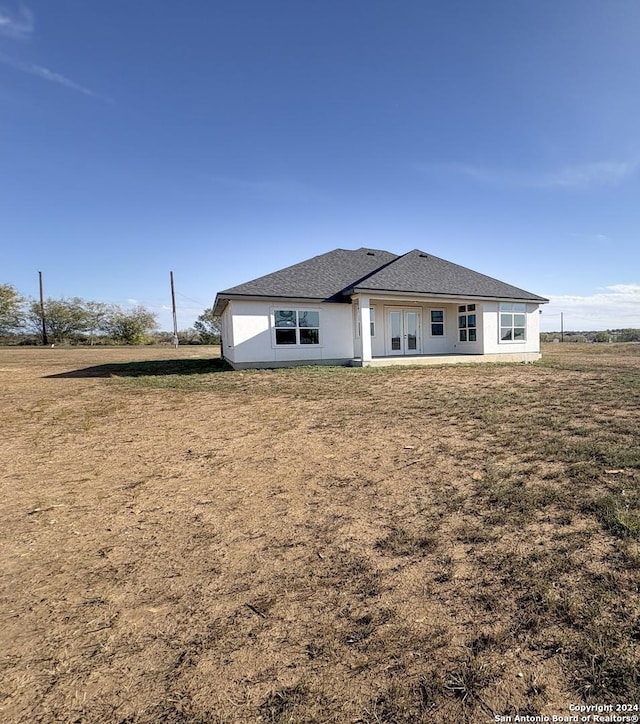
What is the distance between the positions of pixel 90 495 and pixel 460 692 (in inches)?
139

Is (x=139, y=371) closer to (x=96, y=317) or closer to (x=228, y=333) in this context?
(x=228, y=333)

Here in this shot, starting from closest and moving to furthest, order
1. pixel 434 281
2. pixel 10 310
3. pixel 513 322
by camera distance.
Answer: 1. pixel 434 281
2. pixel 513 322
3. pixel 10 310

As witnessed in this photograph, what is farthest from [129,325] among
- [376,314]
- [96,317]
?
[376,314]

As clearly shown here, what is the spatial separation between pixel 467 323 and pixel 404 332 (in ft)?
10.4

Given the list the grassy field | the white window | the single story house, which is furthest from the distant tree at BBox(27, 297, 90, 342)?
the grassy field

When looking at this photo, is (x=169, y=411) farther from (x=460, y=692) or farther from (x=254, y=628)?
(x=460, y=692)

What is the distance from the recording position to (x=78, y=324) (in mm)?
42094

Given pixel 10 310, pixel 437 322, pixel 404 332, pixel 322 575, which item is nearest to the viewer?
pixel 322 575

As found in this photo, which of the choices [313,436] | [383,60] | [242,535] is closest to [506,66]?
[383,60]

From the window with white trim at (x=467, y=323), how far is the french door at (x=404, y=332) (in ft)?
6.98

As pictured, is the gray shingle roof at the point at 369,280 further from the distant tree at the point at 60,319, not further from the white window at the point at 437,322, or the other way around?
the distant tree at the point at 60,319

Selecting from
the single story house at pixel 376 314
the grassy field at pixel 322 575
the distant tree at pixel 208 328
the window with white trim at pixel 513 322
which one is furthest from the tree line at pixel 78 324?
the grassy field at pixel 322 575

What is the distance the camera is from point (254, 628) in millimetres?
1825

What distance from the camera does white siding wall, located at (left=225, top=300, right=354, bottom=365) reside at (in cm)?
1339
